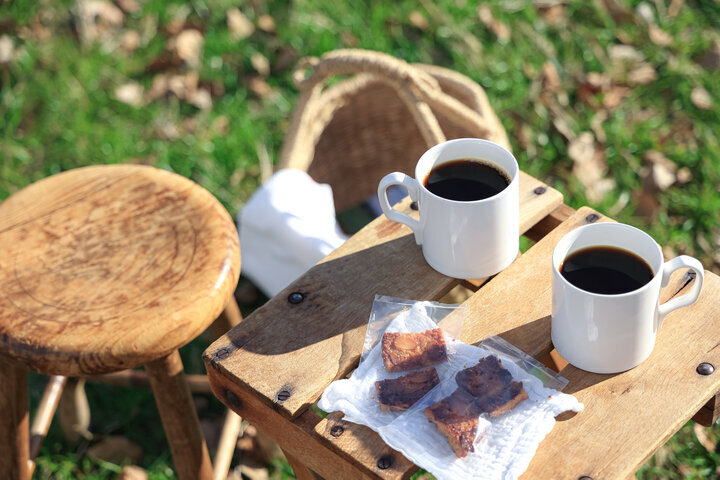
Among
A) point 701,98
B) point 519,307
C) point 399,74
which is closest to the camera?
point 519,307

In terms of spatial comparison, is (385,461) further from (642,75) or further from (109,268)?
(642,75)

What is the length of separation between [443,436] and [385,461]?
92 mm

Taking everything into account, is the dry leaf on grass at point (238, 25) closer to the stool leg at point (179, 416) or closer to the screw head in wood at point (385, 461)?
the stool leg at point (179, 416)

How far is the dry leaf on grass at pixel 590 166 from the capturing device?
272 centimetres

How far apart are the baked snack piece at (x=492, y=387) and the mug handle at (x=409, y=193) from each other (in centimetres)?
32

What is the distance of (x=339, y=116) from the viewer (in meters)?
2.63

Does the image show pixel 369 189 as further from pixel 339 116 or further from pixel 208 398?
pixel 208 398

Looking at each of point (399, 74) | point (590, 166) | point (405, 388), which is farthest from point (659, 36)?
point (405, 388)

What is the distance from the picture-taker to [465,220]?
135 cm

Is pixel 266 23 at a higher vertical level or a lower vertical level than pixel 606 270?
lower

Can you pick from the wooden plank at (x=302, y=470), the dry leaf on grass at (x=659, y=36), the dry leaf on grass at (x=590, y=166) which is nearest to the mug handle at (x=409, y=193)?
the wooden plank at (x=302, y=470)

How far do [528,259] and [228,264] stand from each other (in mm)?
563

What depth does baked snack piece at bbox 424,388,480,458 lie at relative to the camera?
1.18 meters

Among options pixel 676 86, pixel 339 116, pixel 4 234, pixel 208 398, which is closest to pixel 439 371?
pixel 4 234
